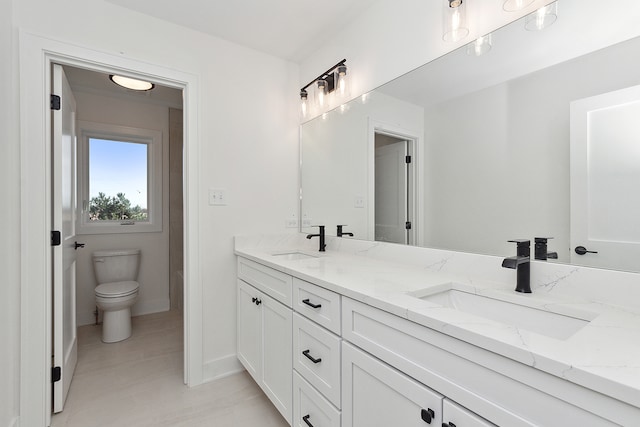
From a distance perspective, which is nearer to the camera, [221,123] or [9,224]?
[9,224]

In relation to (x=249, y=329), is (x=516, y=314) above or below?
above

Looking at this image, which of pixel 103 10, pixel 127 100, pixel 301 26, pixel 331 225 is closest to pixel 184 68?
pixel 103 10

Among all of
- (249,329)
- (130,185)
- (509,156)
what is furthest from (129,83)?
(509,156)

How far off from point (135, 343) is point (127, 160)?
192 cm

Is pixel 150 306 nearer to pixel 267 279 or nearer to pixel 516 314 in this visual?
pixel 267 279

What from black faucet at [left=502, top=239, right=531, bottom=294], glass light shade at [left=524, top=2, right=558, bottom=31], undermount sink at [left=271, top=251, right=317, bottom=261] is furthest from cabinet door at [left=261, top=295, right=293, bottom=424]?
glass light shade at [left=524, top=2, right=558, bottom=31]


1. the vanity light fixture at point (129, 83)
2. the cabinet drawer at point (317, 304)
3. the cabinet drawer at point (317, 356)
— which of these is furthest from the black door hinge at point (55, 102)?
the cabinet drawer at point (317, 356)

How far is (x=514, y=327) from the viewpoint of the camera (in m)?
0.72

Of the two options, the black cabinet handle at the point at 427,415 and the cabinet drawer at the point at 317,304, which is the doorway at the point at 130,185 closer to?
the cabinet drawer at the point at 317,304

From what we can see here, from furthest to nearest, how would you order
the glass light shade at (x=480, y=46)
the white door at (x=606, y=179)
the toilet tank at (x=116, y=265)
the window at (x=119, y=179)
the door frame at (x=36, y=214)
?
the window at (x=119, y=179), the toilet tank at (x=116, y=265), the door frame at (x=36, y=214), the glass light shade at (x=480, y=46), the white door at (x=606, y=179)

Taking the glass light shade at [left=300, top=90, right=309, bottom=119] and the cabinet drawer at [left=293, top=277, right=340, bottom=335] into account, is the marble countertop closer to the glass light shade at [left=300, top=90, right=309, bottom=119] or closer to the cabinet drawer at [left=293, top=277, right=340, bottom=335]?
the cabinet drawer at [left=293, top=277, right=340, bottom=335]

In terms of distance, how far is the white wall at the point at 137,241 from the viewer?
2947 millimetres

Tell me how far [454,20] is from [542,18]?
14.0 inches

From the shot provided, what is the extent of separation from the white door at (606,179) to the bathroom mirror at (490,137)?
1 centimetres
